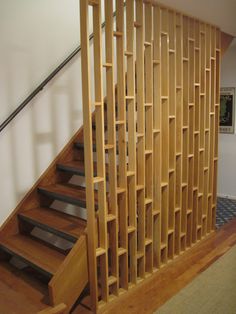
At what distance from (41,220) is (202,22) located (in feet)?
7.88

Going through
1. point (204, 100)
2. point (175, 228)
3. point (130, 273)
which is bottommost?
point (130, 273)

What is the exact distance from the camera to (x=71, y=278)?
2.20 m

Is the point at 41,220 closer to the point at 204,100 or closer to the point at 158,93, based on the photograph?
the point at 158,93

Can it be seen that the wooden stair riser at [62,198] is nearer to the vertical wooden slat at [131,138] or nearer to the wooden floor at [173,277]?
the vertical wooden slat at [131,138]

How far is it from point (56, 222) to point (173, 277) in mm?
1167

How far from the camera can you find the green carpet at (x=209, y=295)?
2365mm

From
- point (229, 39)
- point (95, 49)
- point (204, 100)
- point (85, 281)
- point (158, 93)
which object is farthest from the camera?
point (229, 39)

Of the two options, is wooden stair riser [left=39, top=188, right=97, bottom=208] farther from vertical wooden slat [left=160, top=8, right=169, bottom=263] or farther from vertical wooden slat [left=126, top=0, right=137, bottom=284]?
vertical wooden slat [left=160, top=8, right=169, bottom=263]

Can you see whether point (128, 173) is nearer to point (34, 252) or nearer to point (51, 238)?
point (34, 252)

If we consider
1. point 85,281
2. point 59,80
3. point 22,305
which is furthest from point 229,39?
point 22,305

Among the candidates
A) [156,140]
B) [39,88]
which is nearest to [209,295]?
[156,140]

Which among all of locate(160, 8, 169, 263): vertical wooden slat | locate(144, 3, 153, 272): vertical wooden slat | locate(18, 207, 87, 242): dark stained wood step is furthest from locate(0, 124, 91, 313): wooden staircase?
locate(160, 8, 169, 263): vertical wooden slat

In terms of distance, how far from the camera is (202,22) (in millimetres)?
3070

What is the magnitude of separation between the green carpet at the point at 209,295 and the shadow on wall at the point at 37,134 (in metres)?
1.61
